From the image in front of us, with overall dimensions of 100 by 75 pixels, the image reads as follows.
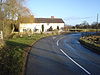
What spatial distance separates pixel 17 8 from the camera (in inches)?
1918

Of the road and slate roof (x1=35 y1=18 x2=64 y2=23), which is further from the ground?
slate roof (x1=35 y1=18 x2=64 y2=23)

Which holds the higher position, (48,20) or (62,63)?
(48,20)

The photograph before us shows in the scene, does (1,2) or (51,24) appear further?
(51,24)

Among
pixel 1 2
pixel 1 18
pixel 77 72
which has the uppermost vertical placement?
pixel 1 2

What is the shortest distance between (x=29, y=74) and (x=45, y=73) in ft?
2.83

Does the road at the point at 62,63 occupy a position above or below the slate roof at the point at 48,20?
below

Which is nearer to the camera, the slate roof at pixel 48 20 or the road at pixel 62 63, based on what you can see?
the road at pixel 62 63

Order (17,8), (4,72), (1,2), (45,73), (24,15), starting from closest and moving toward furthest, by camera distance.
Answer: (4,72), (45,73), (1,2), (17,8), (24,15)

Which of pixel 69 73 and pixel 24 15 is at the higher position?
pixel 24 15

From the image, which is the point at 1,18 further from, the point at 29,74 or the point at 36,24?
the point at 36,24

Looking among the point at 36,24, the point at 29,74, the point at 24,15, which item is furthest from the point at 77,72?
the point at 36,24

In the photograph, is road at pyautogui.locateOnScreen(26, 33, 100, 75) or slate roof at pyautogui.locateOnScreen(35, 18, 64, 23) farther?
slate roof at pyautogui.locateOnScreen(35, 18, 64, 23)

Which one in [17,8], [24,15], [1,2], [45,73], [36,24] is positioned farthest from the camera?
[36,24]

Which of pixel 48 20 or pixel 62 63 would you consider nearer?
pixel 62 63
